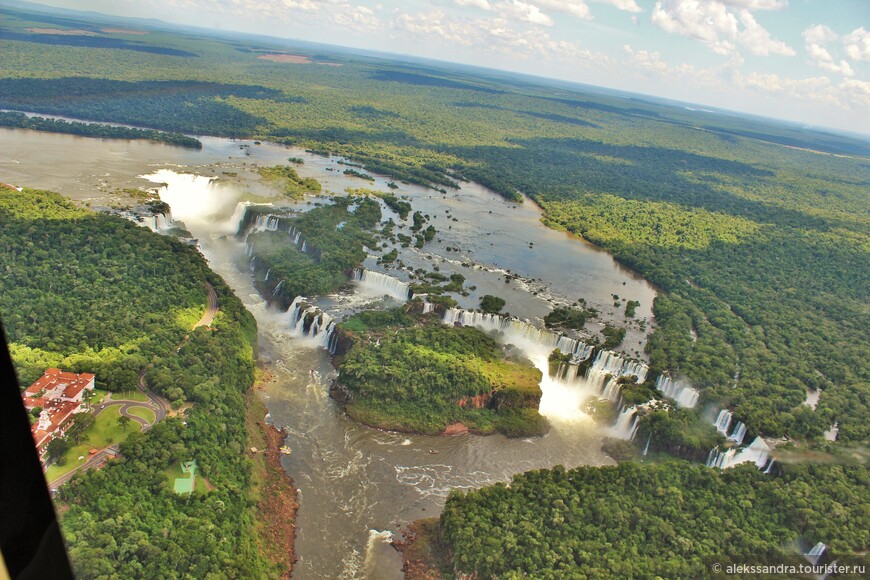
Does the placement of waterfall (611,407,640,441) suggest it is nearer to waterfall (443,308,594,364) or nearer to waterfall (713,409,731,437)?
waterfall (713,409,731,437)

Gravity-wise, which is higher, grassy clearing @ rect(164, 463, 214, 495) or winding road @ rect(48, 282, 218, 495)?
winding road @ rect(48, 282, 218, 495)

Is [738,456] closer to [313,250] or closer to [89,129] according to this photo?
[313,250]

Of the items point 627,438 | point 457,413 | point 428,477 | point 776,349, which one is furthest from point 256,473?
point 776,349

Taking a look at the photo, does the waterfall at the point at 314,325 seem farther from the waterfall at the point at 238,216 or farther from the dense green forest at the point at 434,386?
the waterfall at the point at 238,216

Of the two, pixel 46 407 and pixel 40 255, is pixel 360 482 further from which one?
pixel 40 255

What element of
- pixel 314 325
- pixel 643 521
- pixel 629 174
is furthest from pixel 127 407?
pixel 629 174

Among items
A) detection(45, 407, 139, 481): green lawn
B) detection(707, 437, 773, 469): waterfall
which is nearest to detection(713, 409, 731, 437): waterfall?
detection(707, 437, 773, 469): waterfall

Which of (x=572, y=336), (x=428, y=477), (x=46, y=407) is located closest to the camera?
(x=46, y=407)
